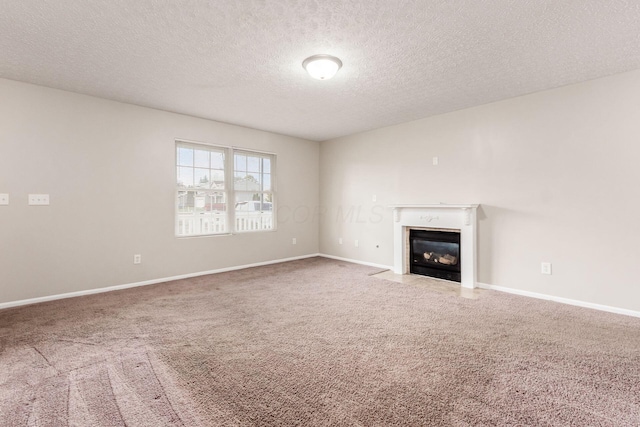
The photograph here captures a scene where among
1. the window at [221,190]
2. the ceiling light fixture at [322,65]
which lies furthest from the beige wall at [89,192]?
the ceiling light fixture at [322,65]

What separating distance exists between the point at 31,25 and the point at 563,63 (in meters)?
4.57

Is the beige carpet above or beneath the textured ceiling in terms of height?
beneath

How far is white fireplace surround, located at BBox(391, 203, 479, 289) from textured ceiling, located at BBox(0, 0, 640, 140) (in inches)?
58.7

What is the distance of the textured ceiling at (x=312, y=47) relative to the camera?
6.68 ft

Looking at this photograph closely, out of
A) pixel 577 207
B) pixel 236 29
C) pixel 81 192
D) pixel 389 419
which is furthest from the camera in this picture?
pixel 81 192

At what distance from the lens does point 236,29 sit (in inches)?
89.0

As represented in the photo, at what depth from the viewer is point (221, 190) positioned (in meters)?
4.84

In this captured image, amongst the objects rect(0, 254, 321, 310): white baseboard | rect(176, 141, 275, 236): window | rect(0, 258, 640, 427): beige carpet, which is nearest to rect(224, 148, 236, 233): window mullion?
rect(176, 141, 275, 236): window

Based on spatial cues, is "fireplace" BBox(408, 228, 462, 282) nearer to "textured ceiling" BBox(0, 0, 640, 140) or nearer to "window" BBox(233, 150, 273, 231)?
"textured ceiling" BBox(0, 0, 640, 140)

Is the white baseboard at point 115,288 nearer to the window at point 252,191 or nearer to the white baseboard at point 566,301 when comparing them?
the window at point 252,191

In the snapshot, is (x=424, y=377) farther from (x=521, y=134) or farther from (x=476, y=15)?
(x=521, y=134)

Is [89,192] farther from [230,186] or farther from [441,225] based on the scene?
[441,225]

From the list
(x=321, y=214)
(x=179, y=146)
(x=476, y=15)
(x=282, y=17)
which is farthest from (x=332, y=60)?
(x=321, y=214)

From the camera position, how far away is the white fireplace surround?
390 centimetres
